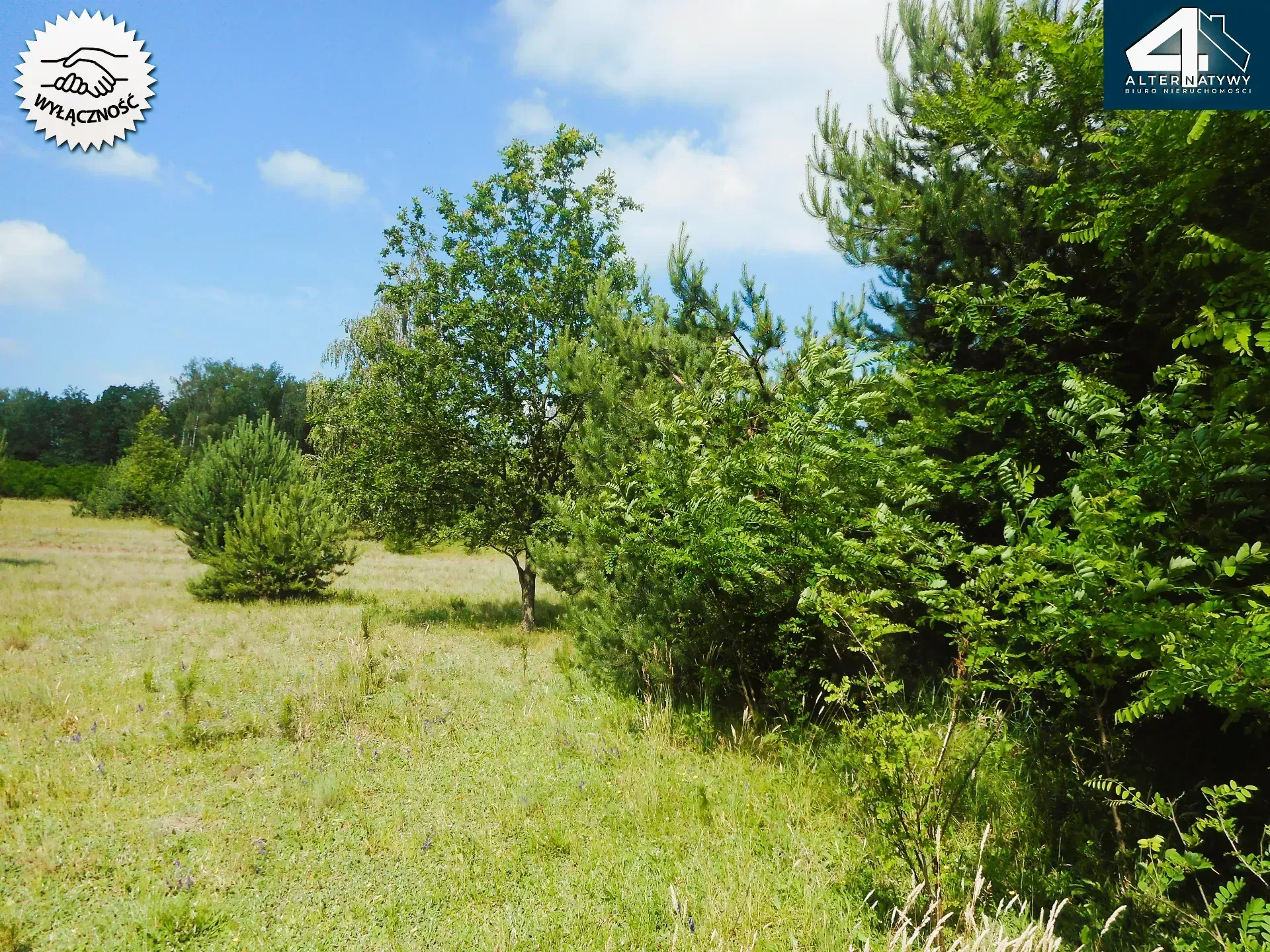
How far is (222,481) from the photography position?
15.8 metres

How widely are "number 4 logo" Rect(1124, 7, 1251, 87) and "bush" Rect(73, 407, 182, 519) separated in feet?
120

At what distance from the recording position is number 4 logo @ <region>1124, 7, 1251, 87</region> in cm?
337

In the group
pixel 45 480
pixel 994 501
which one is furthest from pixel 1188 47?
pixel 45 480

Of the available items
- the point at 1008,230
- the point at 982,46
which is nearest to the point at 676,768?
the point at 1008,230

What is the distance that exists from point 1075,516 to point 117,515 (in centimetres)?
4233

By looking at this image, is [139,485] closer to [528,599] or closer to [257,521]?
[257,521]

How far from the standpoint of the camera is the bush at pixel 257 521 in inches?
570

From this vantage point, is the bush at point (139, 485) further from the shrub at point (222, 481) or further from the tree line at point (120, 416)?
the shrub at point (222, 481)

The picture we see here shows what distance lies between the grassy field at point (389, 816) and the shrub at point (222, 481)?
7038mm

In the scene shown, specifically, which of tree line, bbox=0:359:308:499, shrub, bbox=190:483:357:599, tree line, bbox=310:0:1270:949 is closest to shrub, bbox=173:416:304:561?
shrub, bbox=190:483:357:599

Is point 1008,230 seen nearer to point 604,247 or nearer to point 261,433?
point 604,247

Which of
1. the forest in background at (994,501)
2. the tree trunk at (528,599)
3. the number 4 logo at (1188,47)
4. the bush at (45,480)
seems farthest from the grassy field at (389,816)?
the bush at (45,480)

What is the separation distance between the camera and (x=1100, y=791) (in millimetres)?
3939

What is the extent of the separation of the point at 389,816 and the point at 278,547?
11.7 meters
